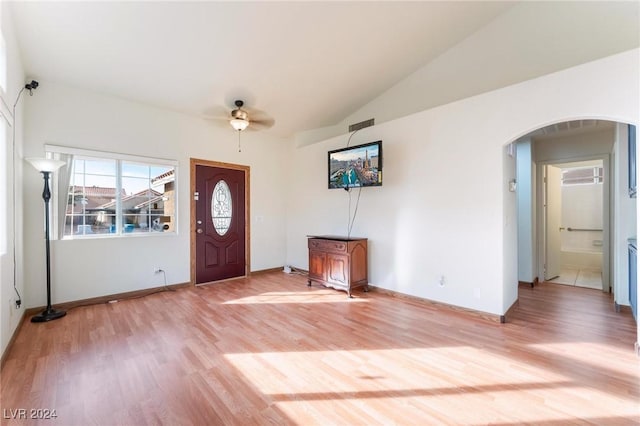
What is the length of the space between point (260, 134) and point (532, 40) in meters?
4.57

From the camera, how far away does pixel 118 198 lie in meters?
4.08

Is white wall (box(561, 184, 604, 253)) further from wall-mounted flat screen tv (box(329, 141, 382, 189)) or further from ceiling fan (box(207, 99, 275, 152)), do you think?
ceiling fan (box(207, 99, 275, 152))

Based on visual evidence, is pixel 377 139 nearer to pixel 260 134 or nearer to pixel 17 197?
pixel 260 134

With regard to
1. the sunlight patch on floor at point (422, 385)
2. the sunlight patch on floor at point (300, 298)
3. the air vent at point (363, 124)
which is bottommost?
the sunlight patch on floor at point (300, 298)

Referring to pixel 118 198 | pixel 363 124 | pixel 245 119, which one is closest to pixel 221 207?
pixel 118 198

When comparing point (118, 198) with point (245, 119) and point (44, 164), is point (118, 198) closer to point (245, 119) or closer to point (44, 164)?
point (44, 164)

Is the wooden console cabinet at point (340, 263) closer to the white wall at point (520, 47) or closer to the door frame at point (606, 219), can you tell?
the white wall at point (520, 47)

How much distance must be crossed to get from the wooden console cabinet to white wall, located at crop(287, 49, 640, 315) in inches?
9.9

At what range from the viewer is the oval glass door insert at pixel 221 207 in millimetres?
5105

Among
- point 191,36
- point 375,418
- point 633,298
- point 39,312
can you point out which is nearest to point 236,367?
point 375,418

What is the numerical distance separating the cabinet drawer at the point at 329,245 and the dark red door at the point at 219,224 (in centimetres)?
161

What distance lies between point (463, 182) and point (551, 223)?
317cm

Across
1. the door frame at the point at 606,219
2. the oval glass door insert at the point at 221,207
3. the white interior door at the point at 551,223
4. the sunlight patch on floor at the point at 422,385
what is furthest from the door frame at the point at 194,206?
the white interior door at the point at 551,223

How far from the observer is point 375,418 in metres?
1.69
